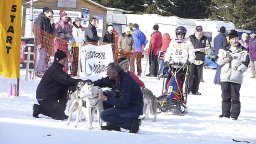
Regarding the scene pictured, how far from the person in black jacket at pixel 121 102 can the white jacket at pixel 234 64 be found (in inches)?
112

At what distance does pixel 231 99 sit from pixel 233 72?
51 cm

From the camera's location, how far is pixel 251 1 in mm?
48344

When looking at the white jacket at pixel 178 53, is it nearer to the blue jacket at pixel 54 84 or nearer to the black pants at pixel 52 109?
the blue jacket at pixel 54 84

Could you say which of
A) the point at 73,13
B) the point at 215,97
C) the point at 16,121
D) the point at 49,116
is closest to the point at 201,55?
the point at 215,97

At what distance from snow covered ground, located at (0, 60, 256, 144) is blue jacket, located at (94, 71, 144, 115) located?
1.36ft

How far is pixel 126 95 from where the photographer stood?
8023 mm

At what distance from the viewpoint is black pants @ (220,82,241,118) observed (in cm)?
1059

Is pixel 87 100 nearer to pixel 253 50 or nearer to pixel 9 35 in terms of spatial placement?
pixel 9 35

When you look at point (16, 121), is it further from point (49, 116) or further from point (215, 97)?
point (215, 97)

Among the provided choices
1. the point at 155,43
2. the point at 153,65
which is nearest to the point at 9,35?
the point at 153,65

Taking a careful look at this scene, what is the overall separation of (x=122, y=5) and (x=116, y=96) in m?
40.3

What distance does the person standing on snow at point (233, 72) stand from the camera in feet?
34.6

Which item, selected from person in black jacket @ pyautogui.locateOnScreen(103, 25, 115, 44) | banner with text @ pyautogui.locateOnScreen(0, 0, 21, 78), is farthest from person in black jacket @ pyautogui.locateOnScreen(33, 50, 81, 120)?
person in black jacket @ pyautogui.locateOnScreen(103, 25, 115, 44)

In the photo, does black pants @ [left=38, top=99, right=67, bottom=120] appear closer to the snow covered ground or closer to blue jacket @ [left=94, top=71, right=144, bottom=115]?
the snow covered ground
